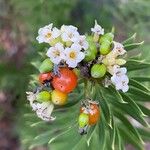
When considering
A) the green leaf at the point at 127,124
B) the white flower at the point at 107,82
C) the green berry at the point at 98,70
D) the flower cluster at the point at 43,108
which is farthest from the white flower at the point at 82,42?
the green leaf at the point at 127,124

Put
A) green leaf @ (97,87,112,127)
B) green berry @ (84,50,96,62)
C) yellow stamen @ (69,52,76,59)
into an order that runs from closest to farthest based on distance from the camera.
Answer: yellow stamen @ (69,52,76,59), green berry @ (84,50,96,62), green leaf @ (97,87,112,127)

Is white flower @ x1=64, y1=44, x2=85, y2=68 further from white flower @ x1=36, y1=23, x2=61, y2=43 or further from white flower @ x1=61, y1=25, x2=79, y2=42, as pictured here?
white flower @ x1=36, y1=23, x2=61, y2=43

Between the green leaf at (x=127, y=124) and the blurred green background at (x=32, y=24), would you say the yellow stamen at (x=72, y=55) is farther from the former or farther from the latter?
the blurred green background at (x=32, y=24)

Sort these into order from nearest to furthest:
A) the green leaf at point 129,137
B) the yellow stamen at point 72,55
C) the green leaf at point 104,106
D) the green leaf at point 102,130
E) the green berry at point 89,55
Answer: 1. the yellow stamen at point 72,55
2. the green berry at point 89,55
3. the green leaf at point 104,106
4. the green leaf at point 102,130
5. the green leaf at point 129,137

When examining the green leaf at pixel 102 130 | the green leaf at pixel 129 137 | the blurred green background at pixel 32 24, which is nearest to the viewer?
the green leaf at pixel 102 130

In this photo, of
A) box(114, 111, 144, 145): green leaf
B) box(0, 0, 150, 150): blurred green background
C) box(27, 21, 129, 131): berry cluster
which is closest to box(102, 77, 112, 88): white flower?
box(27, 21, 129, 131): berry cluster

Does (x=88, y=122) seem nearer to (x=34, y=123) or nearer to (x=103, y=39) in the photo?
(x=103, y=39)

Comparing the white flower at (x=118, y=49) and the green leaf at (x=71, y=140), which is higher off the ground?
the white flower at (x=118, y=49)
